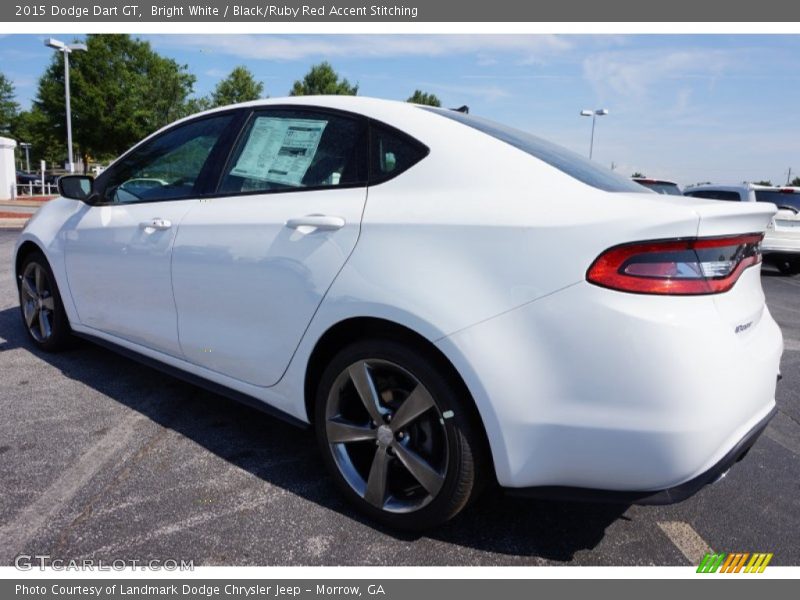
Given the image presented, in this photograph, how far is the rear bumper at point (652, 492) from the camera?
1.83 meters

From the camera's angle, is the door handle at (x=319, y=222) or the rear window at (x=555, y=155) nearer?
the rear window at (x=555, y=155)

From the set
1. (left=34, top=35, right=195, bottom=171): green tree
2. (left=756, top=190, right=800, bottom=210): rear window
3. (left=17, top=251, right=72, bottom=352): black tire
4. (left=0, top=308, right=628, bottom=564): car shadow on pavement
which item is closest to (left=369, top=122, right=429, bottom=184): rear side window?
(left=0, top=308, right=628, bottom=564): car shadow on pavement

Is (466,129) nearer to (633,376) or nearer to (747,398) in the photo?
(633,376)

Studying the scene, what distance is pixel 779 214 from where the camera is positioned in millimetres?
10570

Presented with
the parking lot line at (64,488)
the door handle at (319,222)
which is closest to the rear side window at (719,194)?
the door handle at (319,222)

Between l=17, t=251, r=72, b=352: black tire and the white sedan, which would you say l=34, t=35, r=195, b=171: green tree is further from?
the white sedan

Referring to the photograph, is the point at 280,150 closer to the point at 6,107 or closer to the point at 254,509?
the point at 254,509

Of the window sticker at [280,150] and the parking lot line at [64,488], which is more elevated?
the window sticker at [280,150]

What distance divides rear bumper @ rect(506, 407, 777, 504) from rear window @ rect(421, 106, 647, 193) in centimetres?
95

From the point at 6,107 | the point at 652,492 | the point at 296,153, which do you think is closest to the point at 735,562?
the point at 652,492

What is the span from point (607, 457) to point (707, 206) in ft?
2.76

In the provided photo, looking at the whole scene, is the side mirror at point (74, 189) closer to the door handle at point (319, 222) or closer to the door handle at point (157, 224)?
the door handle at point (157, 224)

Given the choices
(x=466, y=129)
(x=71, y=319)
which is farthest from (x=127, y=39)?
(x=466, y=129)

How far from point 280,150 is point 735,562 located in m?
2.47
